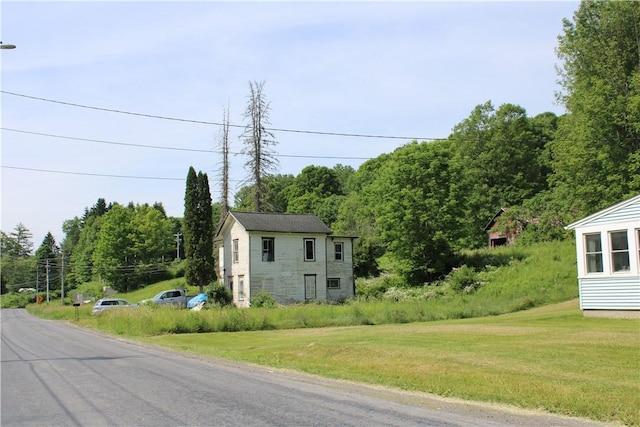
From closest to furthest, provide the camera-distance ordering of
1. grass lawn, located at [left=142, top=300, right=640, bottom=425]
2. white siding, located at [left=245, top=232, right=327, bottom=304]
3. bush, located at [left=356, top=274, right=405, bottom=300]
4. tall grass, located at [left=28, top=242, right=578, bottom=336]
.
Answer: grass lawn, located at [left=142, top=300, right=640, bottom=425] < tall grass, located at [left=28, top=242, right=578, bottom=336] < white siding, located at [left=245, top=232, right=327, bottom=304] < bush, located at [left=356, top=274, right=405, bottom=300]

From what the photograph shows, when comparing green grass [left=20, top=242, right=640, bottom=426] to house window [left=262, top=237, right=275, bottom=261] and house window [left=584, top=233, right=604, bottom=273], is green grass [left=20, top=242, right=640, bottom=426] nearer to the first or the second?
house window [left=584, top=233, right=604, bottom=273]

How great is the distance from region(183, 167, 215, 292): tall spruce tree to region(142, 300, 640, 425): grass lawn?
30534mm

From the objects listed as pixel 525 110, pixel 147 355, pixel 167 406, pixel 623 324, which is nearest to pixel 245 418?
pixel 167 406

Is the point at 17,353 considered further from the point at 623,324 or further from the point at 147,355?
the point at 623,324

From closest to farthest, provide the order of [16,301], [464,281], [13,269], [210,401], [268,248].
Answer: [210,401]
[464,281]
[268,248]
[16,301]
[13,269]

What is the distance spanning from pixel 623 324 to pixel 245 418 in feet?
58.2

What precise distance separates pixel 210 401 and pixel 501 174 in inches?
2851

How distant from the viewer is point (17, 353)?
68.7 ft

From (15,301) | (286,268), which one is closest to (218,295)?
(286,268)

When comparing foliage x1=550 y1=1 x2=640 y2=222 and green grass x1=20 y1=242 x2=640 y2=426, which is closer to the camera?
green grass x1=20 y1=242 x2=640 y2=426

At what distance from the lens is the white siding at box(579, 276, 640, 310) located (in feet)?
78.2

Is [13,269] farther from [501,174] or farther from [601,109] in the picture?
[601,109]

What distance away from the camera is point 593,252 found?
84.5 feet

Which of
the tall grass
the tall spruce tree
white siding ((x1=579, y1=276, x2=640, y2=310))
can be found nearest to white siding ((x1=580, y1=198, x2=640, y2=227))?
white siding ((x1=579, y1=276, x2=640, y2=310))
